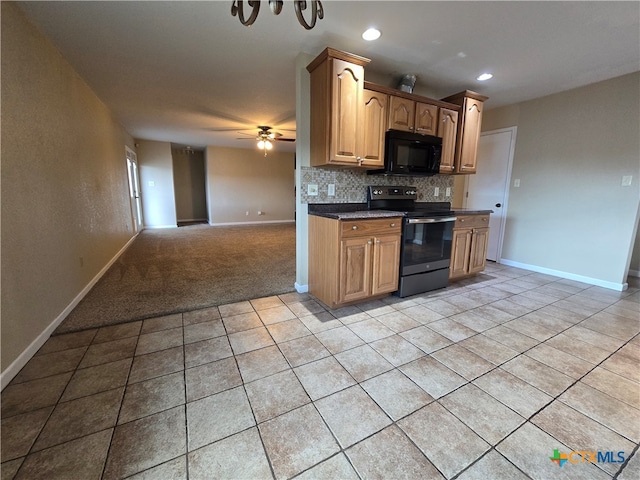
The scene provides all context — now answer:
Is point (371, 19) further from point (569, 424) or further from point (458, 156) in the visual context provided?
point (569, 424)

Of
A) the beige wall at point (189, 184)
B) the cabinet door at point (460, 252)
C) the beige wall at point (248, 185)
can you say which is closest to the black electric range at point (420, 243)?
the cabinet door at point (460, 252)

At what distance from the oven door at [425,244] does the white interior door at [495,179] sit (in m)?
1.84

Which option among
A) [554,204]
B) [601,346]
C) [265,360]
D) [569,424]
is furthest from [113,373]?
[554,204]

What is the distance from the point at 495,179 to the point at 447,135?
167 centimetres

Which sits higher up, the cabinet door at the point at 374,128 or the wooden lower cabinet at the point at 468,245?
the cabinet door at the point at 374,128

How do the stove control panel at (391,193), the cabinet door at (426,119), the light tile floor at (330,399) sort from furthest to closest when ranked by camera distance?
the stove control panel at (391,193) → the cabinet door at (426,119) → the light tile floor at (330,399)

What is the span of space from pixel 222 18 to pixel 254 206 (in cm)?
665

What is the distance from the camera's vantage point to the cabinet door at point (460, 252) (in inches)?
124

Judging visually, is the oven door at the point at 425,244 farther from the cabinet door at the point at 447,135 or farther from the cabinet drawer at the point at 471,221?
Answer: the cabinet door at the point at 447,135

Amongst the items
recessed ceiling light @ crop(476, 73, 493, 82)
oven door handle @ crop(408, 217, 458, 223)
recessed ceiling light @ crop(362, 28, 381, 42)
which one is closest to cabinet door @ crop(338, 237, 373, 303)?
oven door handle @ crop(408, 217, 458, 223)

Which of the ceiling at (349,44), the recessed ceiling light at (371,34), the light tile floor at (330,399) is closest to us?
the light tile floor at (330,399)

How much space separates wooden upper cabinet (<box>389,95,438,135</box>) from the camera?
2.81 metres

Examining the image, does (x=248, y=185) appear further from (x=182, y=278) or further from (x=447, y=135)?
(x=447, y=135)

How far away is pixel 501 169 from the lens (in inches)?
165
